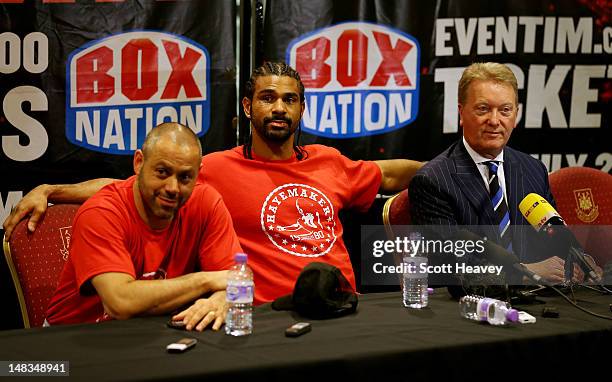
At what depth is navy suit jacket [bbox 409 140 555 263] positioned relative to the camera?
10.1ft

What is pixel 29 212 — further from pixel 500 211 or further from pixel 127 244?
pixel 500 211

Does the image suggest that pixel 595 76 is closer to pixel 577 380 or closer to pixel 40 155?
pixel 577 380

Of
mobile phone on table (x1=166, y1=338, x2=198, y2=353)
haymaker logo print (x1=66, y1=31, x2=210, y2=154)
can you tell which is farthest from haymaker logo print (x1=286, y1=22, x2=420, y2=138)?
mobile phone on table (x1=166, y1=338, x2=198, y2=353)

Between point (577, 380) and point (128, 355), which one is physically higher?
point (128, 355)

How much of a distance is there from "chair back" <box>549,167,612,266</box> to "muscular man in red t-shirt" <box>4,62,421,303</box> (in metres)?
0.96

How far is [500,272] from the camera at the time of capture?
2562mm

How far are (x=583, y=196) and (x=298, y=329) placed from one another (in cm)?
217

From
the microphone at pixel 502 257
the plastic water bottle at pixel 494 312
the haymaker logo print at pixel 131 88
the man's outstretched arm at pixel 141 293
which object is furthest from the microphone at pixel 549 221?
the haymaker logo print at pixel 131 88

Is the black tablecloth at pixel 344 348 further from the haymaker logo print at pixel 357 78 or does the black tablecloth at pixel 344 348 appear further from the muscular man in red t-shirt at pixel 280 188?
the haymaker logo print at pixel 357 78

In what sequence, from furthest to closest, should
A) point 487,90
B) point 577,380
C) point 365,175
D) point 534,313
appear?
point 365,175 → point 487,90 → point 534,313 → point 577,380

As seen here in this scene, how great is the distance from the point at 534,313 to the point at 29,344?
159 cm

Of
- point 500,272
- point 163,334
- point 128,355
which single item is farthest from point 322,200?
point 128,355

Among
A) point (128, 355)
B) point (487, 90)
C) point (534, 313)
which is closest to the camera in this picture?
point (128, 355)

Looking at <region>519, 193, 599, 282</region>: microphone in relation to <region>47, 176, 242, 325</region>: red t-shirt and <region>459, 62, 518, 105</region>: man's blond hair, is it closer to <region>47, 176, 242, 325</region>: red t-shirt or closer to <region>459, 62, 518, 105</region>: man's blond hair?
<region>459, 62, 518, 105</region>: man's blond hair
